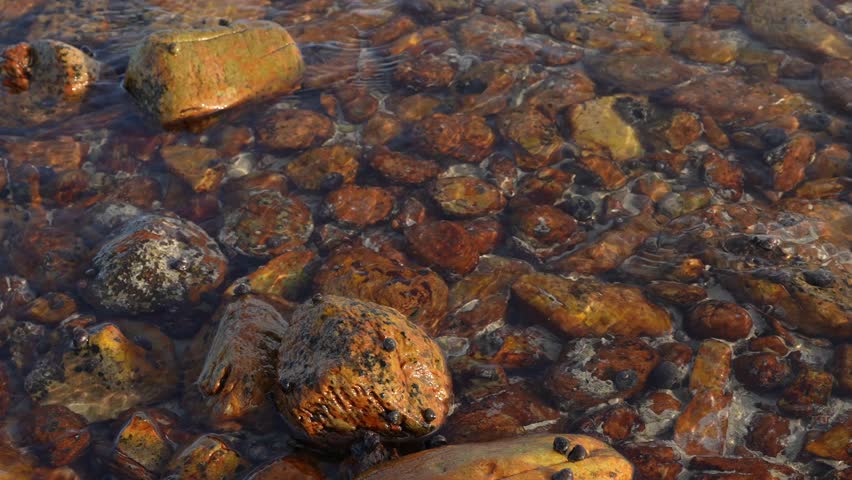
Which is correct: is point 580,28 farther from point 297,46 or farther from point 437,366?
point 437,366

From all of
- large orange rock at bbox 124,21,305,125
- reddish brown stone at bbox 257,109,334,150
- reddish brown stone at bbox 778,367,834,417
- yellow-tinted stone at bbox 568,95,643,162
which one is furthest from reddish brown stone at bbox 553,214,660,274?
large orange rock at bbox 124,21,305,125


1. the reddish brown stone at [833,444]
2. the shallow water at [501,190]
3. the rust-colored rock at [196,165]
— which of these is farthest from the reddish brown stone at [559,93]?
the reddish brown stone at [833,444]

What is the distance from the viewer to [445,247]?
7734mm

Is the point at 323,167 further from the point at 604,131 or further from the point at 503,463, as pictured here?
the point at 503,463

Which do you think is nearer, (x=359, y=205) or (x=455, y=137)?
(x=359, y=205)

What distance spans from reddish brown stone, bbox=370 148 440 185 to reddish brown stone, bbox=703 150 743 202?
147 inches

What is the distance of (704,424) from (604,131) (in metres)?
4.54

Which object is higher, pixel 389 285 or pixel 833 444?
pixel 389 285

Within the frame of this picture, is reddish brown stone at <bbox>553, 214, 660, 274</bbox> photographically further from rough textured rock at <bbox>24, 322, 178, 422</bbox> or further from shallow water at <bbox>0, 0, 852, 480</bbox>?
rough textured rock at <bbox>24, 322, 178, 422</bbox>

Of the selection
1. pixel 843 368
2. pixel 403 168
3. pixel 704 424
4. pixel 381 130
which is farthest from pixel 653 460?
pixel 381 130

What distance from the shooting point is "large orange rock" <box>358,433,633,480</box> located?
489 centimetres

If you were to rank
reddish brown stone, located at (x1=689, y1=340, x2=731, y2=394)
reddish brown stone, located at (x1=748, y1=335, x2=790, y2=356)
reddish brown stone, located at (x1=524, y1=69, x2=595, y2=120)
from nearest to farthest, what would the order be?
reddish brown stone, located at (x1=689, y1=340, x2=731, y2=394) → reddish brown stone, located at (x1=748, y1=335, x2=790, y2=356) → reddish brown stone, located at (x1=524, y1=69, x2=595, y2=120)

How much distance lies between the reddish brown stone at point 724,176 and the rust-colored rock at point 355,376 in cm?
510

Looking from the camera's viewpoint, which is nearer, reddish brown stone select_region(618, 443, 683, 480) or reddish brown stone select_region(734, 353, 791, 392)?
reddish brown stone select_region(618, 443, 683, 480)
